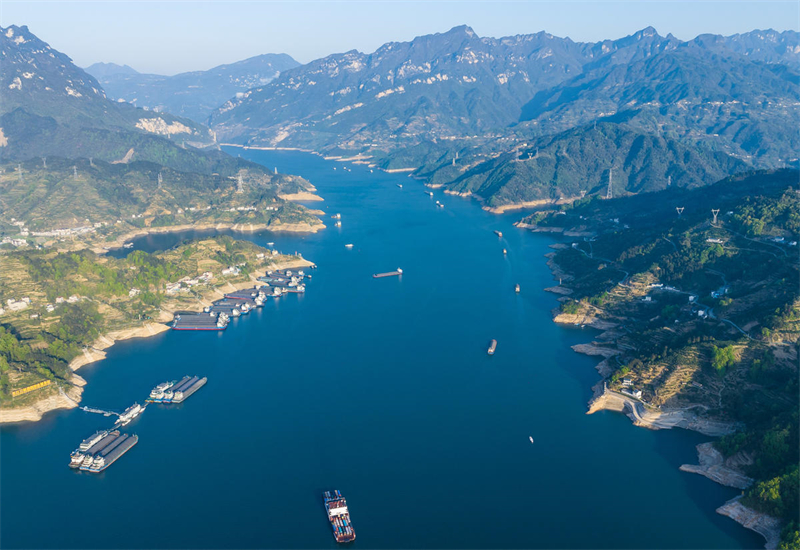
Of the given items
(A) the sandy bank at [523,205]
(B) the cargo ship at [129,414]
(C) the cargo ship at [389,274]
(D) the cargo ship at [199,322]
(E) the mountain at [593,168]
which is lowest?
(A) the sandy bank at [523,205]

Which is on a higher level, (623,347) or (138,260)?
(138,260)

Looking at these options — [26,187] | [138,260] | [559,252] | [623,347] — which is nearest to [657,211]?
[559,252]

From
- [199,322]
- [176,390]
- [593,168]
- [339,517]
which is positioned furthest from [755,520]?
[593,168]

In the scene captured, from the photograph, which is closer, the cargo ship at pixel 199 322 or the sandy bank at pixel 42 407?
the sandy bank at pixel 42 407

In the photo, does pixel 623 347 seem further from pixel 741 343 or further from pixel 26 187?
pixel 26 187

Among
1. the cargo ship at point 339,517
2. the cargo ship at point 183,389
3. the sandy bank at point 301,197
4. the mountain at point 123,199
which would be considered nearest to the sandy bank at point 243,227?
the mountain at point 123,199

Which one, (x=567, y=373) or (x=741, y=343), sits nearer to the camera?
(x=741, y=343)

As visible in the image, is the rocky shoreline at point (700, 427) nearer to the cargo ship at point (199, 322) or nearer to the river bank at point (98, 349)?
the cargo ship at point (199, 322)

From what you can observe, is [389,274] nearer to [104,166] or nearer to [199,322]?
[199,322]
